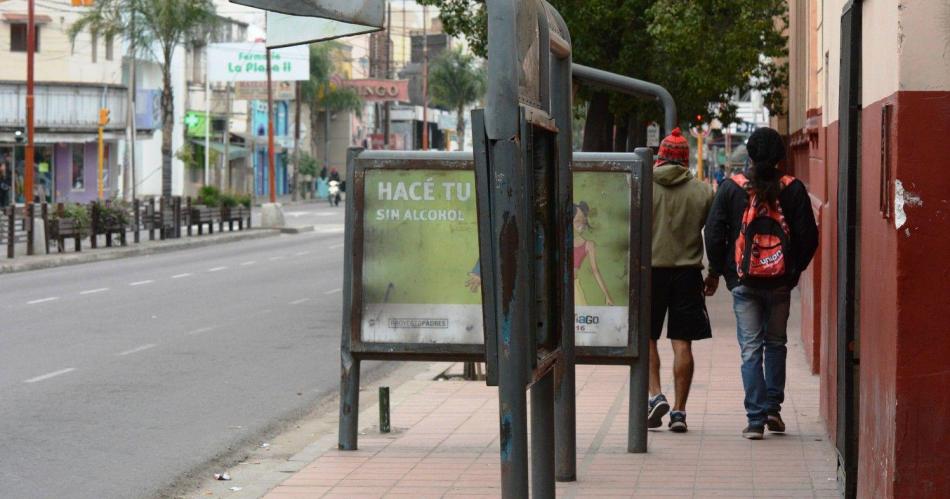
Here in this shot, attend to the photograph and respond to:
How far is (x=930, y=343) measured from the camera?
4.97 metres

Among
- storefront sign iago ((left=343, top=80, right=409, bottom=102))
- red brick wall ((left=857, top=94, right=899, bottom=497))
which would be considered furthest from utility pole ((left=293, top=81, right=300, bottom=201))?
red brick wall ((left=857, top=94, right=899, bottom=497))

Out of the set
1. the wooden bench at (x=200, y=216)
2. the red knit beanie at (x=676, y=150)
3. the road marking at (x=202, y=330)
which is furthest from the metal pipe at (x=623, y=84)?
the wooden bench at (x=200, y=216)

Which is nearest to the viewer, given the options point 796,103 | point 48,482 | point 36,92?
point 48,482

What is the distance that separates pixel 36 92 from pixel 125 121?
5.34m

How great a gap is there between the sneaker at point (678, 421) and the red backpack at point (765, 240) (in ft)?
3.44

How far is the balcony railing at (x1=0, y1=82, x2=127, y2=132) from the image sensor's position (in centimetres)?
5694

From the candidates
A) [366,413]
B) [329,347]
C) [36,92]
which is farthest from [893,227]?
[36,92]

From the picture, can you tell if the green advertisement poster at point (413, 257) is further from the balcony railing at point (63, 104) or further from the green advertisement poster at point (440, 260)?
the balcony railing at point (63, 104)

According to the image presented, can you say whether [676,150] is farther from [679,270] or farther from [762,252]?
[762,252]

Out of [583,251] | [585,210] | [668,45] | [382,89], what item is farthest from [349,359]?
[382,89]

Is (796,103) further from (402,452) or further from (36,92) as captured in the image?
(36,92)

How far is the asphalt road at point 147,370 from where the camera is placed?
29.7 feet

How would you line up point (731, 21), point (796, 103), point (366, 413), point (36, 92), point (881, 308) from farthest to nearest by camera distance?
point (36, 92) < point (731, 21) < point (796, 103) < point (366, 413) < point (881, 308)

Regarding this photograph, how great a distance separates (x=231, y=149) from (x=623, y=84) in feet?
224
